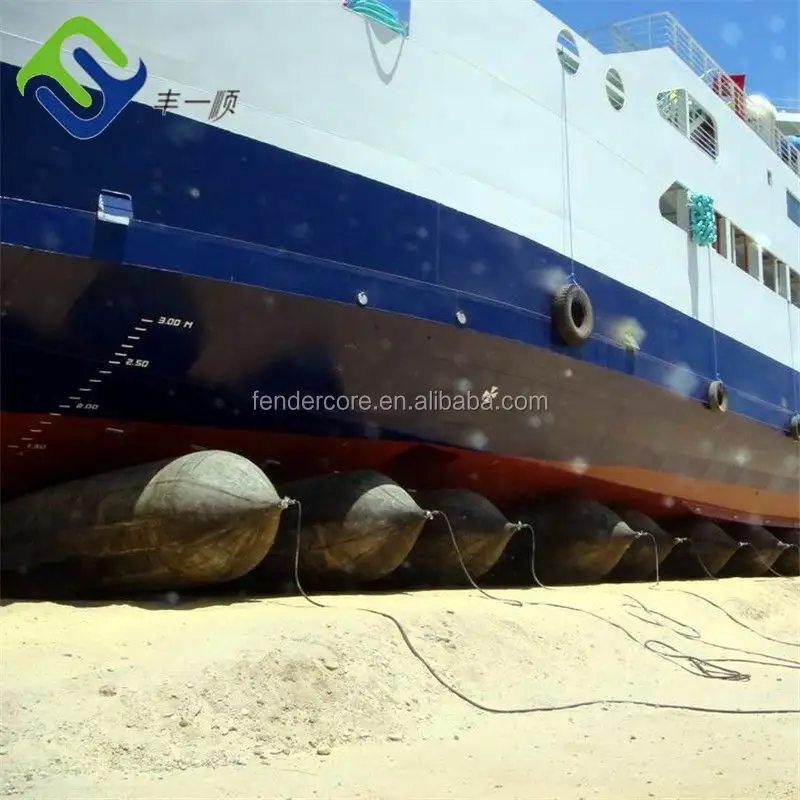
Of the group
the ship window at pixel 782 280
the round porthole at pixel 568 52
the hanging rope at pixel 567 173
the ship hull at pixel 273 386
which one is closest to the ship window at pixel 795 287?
the ship window at pixel 782 280

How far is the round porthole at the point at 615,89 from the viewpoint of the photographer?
9.60m

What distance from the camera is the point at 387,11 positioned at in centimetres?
703

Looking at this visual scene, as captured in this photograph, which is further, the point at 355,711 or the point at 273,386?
the point at 273,386

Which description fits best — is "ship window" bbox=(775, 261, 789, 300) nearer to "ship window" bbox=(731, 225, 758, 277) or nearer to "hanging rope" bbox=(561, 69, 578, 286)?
"ship window" bbox=(731, 225, 758, 277)

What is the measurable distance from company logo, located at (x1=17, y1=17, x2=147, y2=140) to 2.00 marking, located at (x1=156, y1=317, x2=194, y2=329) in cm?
125

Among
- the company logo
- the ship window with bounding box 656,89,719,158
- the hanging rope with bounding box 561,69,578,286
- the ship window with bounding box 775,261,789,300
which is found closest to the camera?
the company logo

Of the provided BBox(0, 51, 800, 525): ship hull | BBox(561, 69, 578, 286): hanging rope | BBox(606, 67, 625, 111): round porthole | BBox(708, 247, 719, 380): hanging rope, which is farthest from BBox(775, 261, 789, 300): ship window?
BBox(561, 69, 578, 286): hanging rope

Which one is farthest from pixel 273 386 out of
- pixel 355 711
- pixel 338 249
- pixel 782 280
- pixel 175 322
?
pixel 782 280

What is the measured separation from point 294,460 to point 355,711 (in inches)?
126

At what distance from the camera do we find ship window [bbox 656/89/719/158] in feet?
36.7

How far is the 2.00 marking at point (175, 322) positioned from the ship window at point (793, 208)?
12.3 metres

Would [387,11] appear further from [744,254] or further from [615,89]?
[744,254]

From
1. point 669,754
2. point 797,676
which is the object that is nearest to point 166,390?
point 669,754

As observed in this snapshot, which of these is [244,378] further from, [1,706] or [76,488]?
[1,706]
